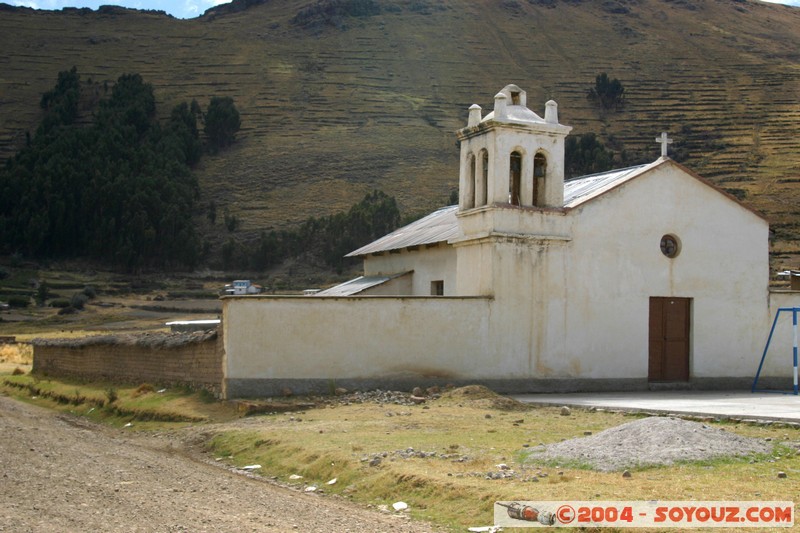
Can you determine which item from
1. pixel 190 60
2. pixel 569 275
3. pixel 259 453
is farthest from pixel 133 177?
pixel 259 453

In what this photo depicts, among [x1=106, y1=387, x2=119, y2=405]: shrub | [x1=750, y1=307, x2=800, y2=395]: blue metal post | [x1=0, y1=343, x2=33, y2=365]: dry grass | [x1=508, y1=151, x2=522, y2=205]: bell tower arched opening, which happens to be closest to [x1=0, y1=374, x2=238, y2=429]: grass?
[x1=106, y1=387, x2=119, y2=405]: shrub

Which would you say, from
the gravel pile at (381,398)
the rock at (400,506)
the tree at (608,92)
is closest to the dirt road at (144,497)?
the rock at (400,506)

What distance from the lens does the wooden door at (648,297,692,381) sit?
2442cm

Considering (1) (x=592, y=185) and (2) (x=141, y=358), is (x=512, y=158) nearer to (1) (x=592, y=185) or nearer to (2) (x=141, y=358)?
(1) (x=592, y=185)

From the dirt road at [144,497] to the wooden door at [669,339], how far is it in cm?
1229

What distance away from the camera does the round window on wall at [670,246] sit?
966 inches

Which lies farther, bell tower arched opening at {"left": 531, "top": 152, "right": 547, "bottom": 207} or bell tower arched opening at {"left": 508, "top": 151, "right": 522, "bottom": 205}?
bell tower arched opening at {"left": 531, "top": 152, "right": 547, "bottom": 207}

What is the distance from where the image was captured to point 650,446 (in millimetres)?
12242

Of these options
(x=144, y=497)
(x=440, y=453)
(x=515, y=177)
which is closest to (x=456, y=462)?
(x=440, y=453)

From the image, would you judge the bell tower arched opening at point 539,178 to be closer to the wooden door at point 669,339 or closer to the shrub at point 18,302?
the wooden door at point 669,339

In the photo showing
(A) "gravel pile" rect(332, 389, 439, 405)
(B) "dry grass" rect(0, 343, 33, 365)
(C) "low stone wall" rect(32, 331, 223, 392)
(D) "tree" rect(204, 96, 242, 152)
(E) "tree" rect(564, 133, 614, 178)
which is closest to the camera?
(A) "gravel pile" rect(332, 389, 439, 405)

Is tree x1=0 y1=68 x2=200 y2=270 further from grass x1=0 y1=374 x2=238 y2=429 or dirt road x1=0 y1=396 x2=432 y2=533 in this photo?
dirt road x1=0 y1=396 x2=432 y2=533

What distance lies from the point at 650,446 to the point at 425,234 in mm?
17415

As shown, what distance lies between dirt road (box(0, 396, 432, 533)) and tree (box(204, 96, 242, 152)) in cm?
6924
